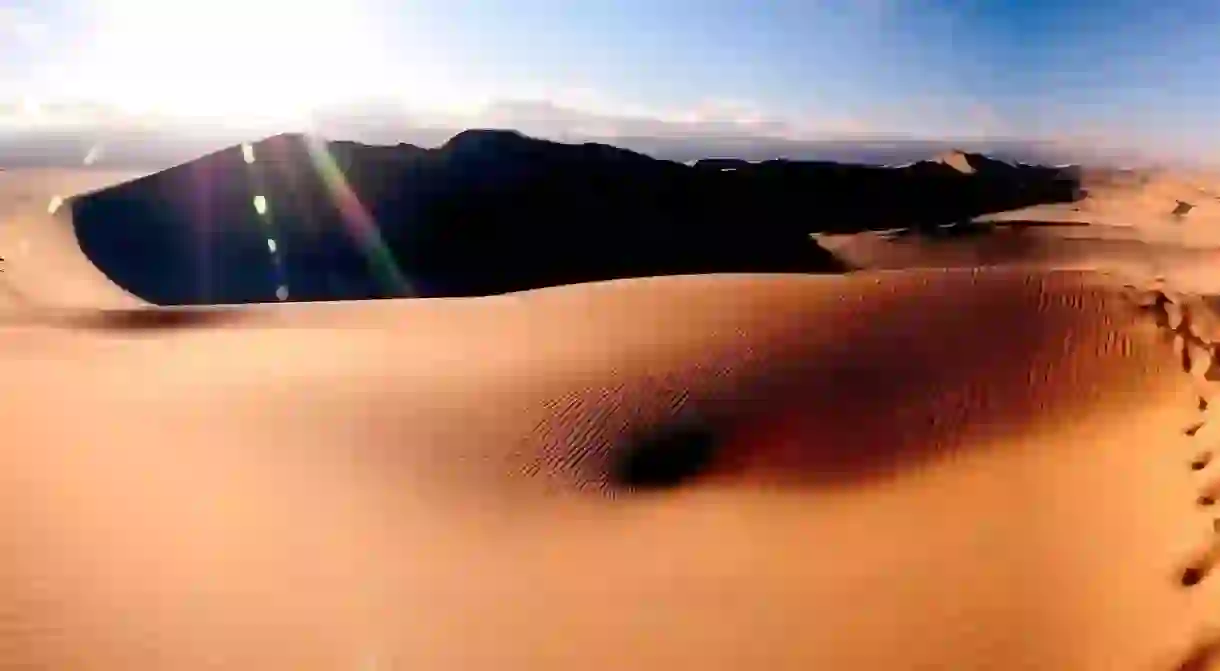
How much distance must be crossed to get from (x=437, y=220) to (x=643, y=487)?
30.1 ft

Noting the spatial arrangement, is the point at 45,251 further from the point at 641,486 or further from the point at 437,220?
the point at 641,486

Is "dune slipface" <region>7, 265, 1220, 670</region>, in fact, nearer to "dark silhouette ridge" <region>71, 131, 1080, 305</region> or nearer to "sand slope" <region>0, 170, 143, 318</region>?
"sand slope" <region>0, 170, 143, 318</region>

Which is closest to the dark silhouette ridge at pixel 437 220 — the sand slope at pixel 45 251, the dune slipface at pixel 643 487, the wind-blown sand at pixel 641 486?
the sand slope at pixel 45 251

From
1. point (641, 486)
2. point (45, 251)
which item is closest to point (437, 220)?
point (45, 251)

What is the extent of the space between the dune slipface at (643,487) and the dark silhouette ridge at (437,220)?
478 cm

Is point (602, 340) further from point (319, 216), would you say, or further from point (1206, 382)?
point (319, 216)

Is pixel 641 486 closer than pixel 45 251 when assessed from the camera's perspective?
Yes

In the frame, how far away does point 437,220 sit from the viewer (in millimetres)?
12930

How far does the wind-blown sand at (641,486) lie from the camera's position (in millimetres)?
3033

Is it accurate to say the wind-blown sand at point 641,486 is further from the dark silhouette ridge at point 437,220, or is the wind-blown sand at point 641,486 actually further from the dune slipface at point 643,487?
the dark silhouette ridge at point 437,220

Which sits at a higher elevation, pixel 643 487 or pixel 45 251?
pixel 45 251

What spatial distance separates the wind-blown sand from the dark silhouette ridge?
4558 mm

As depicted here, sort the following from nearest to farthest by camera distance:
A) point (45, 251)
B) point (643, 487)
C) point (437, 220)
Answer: point (643, 487)
point (45, 251)
point (437, 220)

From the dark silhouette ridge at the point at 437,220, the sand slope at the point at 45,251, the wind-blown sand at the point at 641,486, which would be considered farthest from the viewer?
the dark silhouette ridge at the point at 437,220
